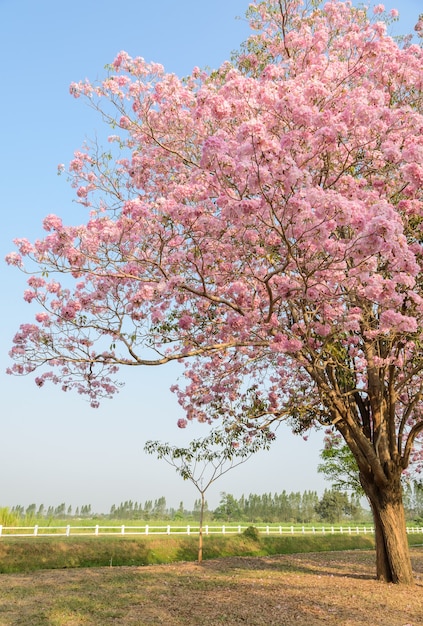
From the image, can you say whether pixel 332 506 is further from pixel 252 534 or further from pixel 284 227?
pixel 284 227

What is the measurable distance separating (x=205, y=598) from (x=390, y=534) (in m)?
4.58

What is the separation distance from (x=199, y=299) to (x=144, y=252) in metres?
2.00

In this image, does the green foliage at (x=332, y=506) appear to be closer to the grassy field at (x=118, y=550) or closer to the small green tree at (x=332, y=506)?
the small green tree at (x=332, y=506)

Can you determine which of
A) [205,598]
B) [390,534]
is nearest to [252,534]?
[390,534]

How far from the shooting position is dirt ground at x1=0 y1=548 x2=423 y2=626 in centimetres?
757

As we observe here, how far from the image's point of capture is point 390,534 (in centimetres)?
1120

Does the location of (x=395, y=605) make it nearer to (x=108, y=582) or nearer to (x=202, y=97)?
(x=108, y=582)

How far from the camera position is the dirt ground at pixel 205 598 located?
7.57m

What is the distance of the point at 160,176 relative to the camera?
997 centimetres

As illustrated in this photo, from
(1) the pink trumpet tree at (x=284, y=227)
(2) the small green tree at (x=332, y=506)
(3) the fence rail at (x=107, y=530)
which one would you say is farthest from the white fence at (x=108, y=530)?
(2) the small green tree at (x=332, y=506)

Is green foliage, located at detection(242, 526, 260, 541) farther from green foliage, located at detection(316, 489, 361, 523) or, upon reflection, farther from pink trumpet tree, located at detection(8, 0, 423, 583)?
green foliage, located at detection(316, 489, 361, 523)

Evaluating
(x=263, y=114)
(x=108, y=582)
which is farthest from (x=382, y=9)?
(x=108, y=582)

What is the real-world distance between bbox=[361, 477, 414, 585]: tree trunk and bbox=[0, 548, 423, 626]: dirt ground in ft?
1.30

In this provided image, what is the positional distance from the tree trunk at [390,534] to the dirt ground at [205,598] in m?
0.40
